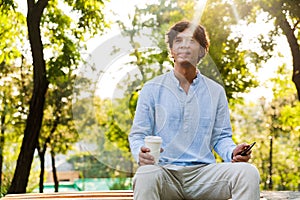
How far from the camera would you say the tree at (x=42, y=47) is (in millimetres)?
7215

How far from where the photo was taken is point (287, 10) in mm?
7699

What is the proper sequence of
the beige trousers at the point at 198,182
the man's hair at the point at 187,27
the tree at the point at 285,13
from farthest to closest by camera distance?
1. the tree at the point at 285,13
2. the man's hair at the point at 187,27
3. the beige trousers at the point at 198,182

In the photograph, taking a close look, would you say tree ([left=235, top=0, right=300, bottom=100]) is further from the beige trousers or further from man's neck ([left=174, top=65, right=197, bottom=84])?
the beige trousers

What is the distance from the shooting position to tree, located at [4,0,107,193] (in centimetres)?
721

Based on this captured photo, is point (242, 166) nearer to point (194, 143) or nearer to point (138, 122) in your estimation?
point (194, 143)

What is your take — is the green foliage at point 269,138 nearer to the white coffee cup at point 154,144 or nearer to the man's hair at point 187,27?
the man's hair at point 187,27

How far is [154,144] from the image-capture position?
2094 millimetres

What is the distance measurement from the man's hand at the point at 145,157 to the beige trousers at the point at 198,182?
0.02 metres

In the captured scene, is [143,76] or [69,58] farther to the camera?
[69,58]

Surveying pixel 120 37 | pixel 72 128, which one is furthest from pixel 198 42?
pixel 72 128

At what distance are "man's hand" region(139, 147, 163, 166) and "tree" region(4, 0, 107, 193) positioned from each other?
482 cm

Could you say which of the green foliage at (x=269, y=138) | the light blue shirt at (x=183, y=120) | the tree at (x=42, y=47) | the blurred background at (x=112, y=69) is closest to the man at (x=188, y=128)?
the light blue shirt at (x=183, y=120)

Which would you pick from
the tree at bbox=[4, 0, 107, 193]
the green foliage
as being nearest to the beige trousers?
the tree at bbox=[4, 0, 107, 193]

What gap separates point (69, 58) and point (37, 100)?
2.87ft
